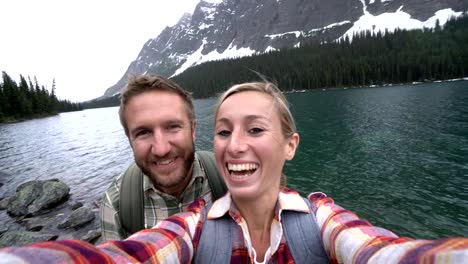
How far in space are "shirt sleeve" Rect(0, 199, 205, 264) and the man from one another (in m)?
0.63

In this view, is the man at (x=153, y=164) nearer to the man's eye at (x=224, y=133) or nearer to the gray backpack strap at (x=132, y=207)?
the gray backpack strap at (x=132, y=207)

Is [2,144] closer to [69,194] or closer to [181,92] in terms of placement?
[69,194]

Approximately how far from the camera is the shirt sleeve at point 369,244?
3.85 feet

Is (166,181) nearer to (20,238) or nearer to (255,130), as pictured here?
(255,130)

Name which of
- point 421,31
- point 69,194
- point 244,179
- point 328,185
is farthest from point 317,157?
point 421,31

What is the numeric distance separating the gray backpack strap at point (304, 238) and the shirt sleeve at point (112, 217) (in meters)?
2.06

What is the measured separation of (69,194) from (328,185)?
51.6 ft

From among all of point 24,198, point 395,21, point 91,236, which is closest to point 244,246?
point 91,236

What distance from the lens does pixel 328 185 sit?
14273mm

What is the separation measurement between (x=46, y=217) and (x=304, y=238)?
15166mm

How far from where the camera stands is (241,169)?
2.39 meters

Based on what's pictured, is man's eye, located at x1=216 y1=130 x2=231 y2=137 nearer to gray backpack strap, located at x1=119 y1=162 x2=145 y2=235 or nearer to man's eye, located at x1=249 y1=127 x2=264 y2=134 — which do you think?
man's eye, located at x1=249 y1=127 x2=264 y2=134

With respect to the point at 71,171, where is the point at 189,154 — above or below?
above

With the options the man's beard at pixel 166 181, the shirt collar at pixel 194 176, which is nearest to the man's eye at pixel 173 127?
the man's beard at pixel 166 181
